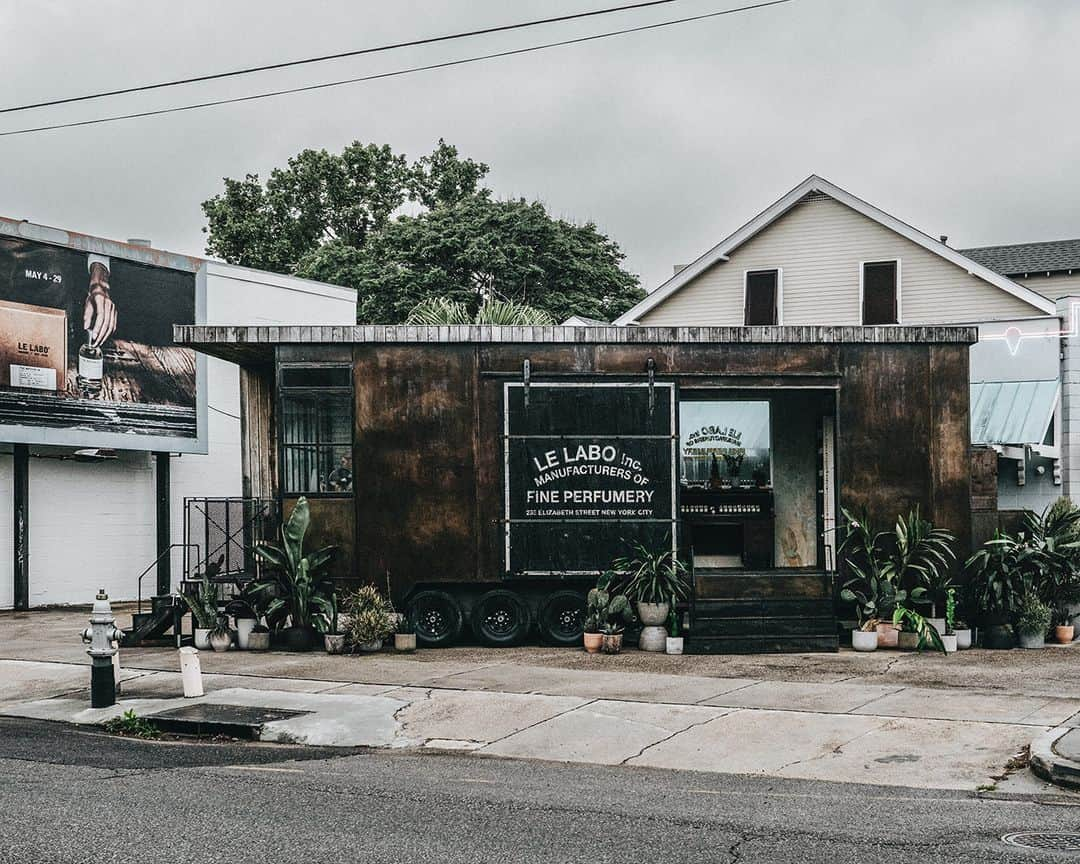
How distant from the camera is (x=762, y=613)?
671 inches

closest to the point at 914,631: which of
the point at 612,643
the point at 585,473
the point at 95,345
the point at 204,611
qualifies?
the point at 612,643

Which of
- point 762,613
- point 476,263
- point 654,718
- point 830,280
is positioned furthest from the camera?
point 476,263

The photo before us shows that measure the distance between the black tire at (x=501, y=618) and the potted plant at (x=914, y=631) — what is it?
496 cm

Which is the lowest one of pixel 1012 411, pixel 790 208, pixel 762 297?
pixel 1012 411

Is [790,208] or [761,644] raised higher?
[790,208]

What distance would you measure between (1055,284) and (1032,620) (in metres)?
17.6

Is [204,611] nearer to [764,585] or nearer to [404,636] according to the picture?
[404,636]

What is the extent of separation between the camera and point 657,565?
17.1 meters

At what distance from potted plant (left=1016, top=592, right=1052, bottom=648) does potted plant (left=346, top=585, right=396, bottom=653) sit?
8459 mm

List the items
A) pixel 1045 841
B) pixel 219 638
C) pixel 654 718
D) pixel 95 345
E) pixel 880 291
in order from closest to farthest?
pixel 1045 841 < pixel 654 718 < pixel 219 638 < pixel 95 345 < pixel 880 291

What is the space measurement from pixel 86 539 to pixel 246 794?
19.6 m

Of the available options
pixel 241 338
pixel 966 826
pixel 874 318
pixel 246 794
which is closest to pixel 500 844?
pixel 246 794

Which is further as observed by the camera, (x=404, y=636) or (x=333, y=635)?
(x=404, y=636)

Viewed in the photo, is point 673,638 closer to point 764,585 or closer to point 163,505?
point 764,585
